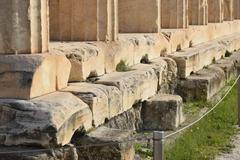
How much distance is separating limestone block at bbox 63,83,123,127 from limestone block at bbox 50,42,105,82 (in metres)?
0.19

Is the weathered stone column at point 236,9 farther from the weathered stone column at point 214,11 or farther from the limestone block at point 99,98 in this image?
the limestone block at point 99,98

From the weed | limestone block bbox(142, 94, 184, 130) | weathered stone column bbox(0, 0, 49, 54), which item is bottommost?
limestone block bbox(142, 94, 184, 130)

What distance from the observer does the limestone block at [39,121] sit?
470cm

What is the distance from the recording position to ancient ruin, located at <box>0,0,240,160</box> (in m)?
4.92

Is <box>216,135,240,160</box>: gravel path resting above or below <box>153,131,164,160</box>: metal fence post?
below

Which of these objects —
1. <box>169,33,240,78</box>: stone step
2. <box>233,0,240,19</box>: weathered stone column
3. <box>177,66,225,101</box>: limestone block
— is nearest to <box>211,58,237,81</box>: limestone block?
<box>169,33,240,78</box>: stone step

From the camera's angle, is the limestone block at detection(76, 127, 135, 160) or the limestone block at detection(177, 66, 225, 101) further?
the limestone block at detection(177, 66, 225, 101)

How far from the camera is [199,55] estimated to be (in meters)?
11.4

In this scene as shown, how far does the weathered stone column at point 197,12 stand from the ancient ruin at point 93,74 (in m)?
2.23

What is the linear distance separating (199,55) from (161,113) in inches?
147

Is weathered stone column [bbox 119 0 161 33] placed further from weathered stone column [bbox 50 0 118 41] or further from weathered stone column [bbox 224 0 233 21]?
weathered stone column [bbox 224 0 233 21]

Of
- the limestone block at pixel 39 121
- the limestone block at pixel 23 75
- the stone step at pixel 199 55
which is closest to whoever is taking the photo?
the limestone block at pixel 39 121

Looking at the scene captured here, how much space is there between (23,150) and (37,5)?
1.49 metres

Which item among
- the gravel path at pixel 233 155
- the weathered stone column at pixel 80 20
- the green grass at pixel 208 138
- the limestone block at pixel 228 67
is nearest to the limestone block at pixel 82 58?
the weathered stone column at pixel 80 20
